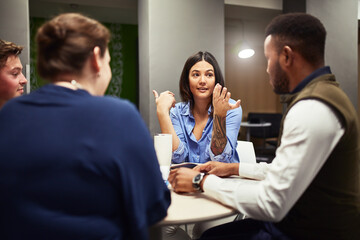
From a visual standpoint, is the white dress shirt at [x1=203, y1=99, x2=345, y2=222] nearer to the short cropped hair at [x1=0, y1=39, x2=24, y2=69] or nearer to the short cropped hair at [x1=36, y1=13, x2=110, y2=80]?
the short cropped hair at [x1=36, y1=13, x2=110, y2=80]

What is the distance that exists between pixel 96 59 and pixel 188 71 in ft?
5.23

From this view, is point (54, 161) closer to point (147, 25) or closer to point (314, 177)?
point (314, 177)

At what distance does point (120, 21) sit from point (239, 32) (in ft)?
9.15

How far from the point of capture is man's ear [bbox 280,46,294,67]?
111 centimetres

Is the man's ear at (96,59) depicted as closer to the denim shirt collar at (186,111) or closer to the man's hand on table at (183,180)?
the man's hand on table at (183,180)

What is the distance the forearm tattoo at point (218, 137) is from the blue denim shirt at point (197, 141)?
26 millimetres

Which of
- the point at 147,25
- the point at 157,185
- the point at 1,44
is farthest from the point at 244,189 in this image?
the point at 147,25

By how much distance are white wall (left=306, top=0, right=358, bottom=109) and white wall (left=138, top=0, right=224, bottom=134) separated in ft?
5.60

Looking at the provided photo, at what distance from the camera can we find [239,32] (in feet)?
23.9

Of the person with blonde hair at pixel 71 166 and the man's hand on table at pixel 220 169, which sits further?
the man's hand on table at pixel 220 169

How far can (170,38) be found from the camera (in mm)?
3744

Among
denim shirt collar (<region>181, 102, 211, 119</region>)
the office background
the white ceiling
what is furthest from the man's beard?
the white ceiling

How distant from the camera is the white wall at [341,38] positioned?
460 cm

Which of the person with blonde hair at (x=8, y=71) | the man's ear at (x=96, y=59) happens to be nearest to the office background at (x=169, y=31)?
the person with blonde hair at (x=8, y=71)
